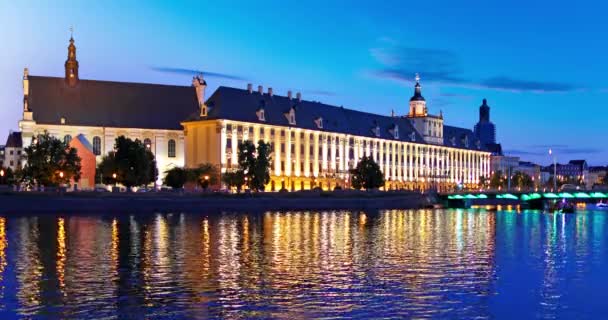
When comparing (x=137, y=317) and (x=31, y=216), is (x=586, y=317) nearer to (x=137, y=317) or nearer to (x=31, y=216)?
(x=137, y=317)

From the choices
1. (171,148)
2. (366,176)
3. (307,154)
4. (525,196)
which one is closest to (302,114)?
(307,154)

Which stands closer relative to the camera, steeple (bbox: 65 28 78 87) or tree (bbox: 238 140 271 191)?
tree (bbox: 238 140 271 191)

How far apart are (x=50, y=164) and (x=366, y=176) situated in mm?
59974

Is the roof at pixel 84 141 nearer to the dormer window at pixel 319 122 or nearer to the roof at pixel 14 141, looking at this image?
the dormer window at pixel 319 122

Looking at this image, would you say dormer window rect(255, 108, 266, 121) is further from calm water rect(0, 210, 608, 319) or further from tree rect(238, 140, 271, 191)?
calm water rect(0, 210, 608, 319)

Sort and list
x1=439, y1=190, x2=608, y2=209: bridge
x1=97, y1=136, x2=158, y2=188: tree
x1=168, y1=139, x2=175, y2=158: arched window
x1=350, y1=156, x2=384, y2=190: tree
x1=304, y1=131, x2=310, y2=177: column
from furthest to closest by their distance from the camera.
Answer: x1=304, y1=131, x2=310, y2=177: column → x1=350, y1=156, x2=384, y2=190: tree → x1=168, y1=139, x2=175, y2=158: arched window → x1=439, y1=190, x2=608, y2=209: bridge → x1=97, y1=136, x2=158, y2=188: tree

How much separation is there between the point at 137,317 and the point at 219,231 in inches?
1473

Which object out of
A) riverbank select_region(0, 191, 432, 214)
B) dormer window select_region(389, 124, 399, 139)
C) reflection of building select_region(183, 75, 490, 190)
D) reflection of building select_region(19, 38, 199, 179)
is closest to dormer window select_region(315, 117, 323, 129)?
reflection of building select_region(183, 75, 490, 190)

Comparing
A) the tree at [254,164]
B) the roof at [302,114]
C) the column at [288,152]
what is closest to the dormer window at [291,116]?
the roof at [302,114]

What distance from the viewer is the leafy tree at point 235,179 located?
383 feet

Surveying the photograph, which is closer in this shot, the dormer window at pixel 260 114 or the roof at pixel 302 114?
the roof at pixel 302 114

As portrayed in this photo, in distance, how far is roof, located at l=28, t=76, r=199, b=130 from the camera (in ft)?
429

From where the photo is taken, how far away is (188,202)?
99250mm

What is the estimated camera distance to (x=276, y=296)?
27.9m
